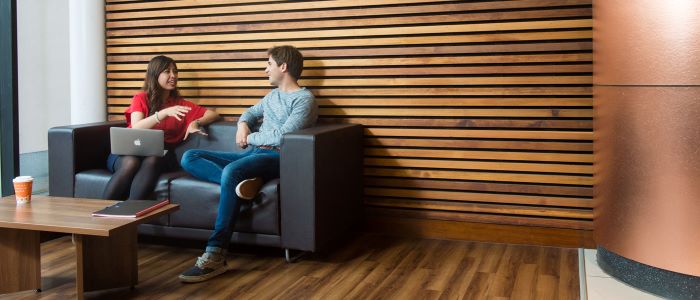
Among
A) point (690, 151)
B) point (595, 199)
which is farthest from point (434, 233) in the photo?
point (690, 151)

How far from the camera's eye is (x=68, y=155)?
475cm

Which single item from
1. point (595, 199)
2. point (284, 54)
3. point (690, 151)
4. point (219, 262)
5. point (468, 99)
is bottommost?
point (219, 262)

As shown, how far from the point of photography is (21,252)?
3660 millimetres

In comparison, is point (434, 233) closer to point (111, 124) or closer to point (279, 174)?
point (279, 174)

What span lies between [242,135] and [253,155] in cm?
43

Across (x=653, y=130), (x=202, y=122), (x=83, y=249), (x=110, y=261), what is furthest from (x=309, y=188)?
(x=653, y=130)

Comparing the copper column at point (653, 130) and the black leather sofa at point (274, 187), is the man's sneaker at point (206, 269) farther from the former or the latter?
the copper column at point (653, 130)

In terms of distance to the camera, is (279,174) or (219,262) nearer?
(219,262)

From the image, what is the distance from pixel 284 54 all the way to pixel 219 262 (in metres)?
1.52

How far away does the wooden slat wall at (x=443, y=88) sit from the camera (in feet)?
15.1

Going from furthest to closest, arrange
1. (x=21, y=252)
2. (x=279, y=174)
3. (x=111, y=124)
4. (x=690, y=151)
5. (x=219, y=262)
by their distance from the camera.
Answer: (x=111, y=124) < (x=279, y=174) < (x=219, y=262) < (x=21, y=252) < (x=690, y=151)

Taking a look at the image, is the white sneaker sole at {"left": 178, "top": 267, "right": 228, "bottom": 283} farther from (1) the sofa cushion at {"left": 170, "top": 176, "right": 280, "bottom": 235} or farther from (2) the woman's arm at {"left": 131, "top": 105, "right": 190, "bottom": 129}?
(2) the woman's arm at {"left": 131, "top": 105, "right": 190, "bottom": 129}

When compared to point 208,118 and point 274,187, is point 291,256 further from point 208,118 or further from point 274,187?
point 208,118

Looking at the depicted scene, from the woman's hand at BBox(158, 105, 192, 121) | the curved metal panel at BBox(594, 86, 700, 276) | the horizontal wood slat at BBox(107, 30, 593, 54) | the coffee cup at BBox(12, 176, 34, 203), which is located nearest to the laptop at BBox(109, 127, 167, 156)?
the woman's hand at BBox(158, 105, 192, 121)
